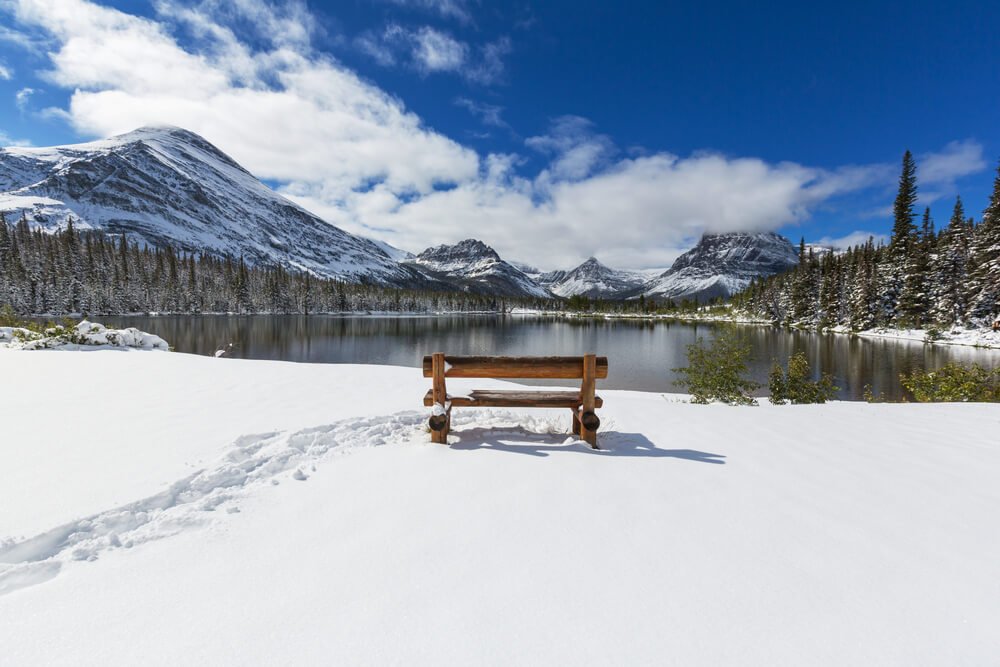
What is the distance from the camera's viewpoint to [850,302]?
6912 cm

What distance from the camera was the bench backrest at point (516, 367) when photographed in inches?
271

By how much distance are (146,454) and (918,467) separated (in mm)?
11317

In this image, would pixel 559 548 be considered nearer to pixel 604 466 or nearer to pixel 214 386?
pixel 604 466

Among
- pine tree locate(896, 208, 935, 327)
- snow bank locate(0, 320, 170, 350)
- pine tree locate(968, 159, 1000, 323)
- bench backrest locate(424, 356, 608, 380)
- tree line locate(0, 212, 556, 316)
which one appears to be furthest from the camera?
tree line locate(0, 212, 556, 316)

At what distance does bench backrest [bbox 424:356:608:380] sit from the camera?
688cm

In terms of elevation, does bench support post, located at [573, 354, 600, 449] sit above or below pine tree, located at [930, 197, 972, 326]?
below

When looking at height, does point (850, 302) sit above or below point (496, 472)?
above

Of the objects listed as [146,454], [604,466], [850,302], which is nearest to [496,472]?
[604,466]

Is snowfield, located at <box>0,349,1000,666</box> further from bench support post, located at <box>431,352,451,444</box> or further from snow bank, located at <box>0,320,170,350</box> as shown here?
snow bank, located at <box>0,320,170,350</box>

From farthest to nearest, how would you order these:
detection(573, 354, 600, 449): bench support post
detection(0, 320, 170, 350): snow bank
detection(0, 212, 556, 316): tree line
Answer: detection(0, 212, 556, 316): tree line < detection(0, 320, 170, 350): snow bank < detection(573, 354, 600, 449): bench support post

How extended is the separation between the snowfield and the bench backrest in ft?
3.87

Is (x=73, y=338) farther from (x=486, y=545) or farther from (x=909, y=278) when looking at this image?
(x=909, y=278)

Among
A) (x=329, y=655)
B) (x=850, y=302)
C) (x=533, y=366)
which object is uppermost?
(x=850, y=302)

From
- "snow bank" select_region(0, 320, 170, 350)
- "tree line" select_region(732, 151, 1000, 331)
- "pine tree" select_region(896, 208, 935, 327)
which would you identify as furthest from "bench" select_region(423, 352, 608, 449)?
"pine tree" select_region(896, 208, 935, 327)
